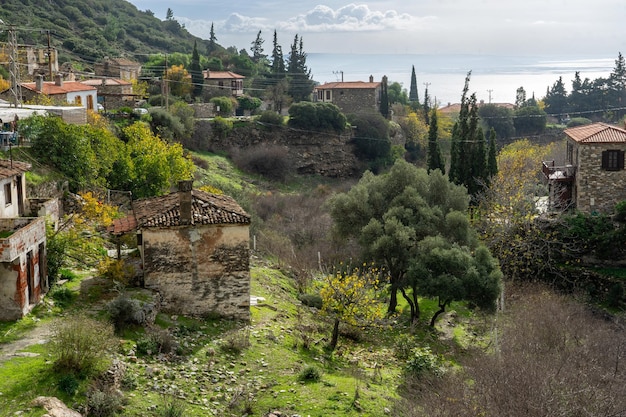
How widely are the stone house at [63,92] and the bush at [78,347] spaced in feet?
108

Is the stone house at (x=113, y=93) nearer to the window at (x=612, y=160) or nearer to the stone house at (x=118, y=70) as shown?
the stone house at (x=118, y=70)

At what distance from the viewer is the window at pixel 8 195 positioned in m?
24.8

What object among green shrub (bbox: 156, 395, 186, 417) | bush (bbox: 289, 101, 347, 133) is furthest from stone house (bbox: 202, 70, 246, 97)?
green shrub (bbox: 156, 395, 186, 417)

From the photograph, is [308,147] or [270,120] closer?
[270,120]

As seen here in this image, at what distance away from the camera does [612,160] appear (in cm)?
4166

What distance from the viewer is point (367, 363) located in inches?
993

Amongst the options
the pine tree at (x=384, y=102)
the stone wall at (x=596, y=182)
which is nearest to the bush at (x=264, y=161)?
the pine tree at (x=384, y=102)

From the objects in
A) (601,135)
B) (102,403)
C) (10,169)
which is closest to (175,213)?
(10,169)

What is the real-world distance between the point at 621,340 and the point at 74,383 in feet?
65.4

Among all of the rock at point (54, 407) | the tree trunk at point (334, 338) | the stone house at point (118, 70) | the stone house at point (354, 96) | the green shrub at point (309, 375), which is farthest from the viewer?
the stone house at point (354, 96)

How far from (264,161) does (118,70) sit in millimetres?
25497

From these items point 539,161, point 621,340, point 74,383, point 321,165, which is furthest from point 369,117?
point 74,383

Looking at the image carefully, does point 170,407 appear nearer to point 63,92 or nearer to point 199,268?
point 199,268

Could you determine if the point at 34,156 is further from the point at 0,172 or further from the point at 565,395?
the point at 565,395
